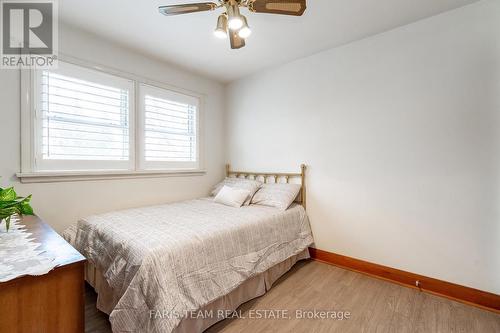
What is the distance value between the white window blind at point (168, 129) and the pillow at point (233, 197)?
81 cm

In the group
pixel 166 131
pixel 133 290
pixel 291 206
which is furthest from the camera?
pixel 166 131

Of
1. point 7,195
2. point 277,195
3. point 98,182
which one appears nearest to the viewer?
point 7,195

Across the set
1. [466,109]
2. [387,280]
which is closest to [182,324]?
[387,280]

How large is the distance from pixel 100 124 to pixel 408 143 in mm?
3151

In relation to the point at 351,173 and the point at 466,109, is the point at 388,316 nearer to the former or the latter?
the point at 351,173

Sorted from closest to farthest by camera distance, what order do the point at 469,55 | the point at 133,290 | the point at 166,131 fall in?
the point at 133,290 → the point at 469,55 → the point at 166,131

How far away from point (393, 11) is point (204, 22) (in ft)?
5.59

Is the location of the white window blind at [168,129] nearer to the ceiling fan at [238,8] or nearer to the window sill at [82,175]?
the window sill at [82,175]

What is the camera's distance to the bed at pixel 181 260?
133cm

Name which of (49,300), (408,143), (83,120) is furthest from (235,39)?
(49,300)

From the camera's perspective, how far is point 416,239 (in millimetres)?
2152

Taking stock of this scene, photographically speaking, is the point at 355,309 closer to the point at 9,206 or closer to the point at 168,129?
the point at 9,206

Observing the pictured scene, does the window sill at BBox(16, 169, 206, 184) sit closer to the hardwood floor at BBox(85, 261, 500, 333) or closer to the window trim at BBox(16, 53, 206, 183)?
the window trim at BBox(16, 53, 206, 183)

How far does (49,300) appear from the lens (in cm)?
93
